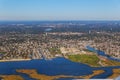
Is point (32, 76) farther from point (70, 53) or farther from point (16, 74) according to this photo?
point (70, 53)

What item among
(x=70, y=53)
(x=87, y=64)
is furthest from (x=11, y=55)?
(x=87, y=64)

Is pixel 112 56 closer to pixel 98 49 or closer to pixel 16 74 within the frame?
pixel 98 49

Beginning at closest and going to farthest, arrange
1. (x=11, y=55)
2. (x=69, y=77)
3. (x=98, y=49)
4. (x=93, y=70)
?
(x=69, y=77) < (x=93, y=70) < (x=11, y=55) < (x=98, y=49)

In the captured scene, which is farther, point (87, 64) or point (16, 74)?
point (87, 64)

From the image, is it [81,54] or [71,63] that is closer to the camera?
[71,63]

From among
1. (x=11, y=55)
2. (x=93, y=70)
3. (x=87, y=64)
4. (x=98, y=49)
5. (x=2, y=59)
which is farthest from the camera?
(x=98, y=49)

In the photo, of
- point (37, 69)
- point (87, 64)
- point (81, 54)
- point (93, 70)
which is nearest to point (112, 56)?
point (81, 54)
